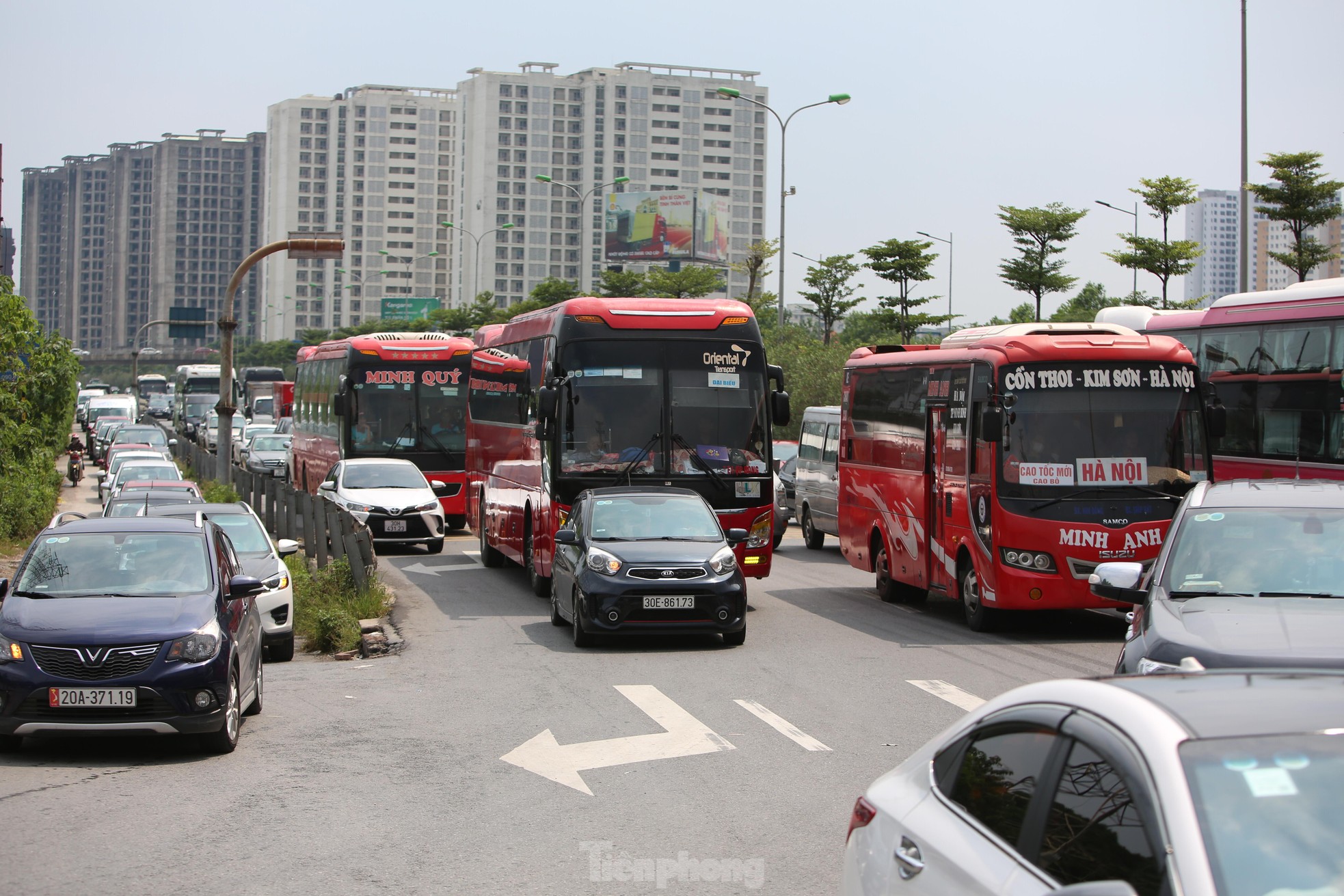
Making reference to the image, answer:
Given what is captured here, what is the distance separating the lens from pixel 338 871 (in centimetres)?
652

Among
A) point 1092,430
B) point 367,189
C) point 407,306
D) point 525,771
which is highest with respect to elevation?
point 367,189

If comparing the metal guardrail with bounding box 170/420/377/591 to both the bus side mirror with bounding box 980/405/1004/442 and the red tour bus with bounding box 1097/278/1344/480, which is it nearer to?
the bus side mirror with bounding box 980/405/1004/442

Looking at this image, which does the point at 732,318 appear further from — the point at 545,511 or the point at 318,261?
the point at 318,261

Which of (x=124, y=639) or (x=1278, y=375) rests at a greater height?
(x=1278, y=375)

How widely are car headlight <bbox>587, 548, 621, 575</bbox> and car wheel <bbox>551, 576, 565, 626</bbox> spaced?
1328mm

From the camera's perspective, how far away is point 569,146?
173 metres

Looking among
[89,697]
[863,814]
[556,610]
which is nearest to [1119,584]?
[863,814]

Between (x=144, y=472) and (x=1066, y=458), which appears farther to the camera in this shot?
(x=144, y=472)

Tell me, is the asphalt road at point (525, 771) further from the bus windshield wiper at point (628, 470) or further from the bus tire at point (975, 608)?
the bus windshield wiper at point (628, 470)

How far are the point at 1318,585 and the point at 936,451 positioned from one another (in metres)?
8.14

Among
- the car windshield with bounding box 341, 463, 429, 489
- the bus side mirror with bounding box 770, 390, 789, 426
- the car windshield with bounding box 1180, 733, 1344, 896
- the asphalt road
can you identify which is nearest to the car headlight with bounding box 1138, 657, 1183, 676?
the asphalt road

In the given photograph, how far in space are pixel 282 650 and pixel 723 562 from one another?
4499 mm

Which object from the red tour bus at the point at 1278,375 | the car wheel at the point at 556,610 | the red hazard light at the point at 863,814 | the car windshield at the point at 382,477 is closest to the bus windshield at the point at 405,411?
the car windshield at the point at 382,477

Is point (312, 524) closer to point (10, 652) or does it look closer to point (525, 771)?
point (10, 652)
